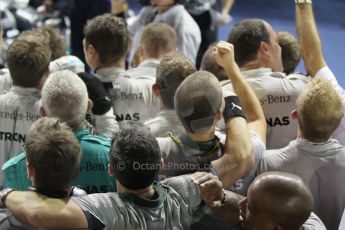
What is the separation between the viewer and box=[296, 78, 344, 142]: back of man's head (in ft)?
8.62

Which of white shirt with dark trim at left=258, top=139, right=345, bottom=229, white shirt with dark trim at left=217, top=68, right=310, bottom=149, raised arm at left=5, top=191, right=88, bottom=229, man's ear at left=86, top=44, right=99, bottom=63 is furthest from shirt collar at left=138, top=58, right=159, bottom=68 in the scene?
raised arm at left=5, top=191, right=88, bottom=229

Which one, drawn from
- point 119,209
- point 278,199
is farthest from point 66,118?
point 278,199

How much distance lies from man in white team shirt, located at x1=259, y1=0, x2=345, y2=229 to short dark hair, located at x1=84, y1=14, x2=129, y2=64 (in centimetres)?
126

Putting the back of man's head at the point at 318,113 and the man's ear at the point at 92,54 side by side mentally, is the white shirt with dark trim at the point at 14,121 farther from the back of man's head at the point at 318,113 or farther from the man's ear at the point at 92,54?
the back of man's head at the point at 318,113

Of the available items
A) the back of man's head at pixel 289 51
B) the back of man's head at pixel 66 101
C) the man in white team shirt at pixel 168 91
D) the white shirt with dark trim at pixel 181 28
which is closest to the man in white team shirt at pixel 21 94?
the back of man's head at pixel 66 101

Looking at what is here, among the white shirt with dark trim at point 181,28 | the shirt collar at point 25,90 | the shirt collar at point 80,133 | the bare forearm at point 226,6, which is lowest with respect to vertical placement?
the bare forearm at point 226,6

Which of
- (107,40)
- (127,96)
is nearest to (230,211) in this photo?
(127,96)

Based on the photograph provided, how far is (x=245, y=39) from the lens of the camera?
3357 millimetres

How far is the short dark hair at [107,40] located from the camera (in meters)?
3.62

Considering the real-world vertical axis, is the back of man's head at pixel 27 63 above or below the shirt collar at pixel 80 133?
above

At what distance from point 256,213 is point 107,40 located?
1.82 meters

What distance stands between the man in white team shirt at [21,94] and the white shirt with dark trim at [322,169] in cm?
117

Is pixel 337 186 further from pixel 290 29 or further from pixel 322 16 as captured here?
pixel 322 16

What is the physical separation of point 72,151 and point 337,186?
116 centimetres
